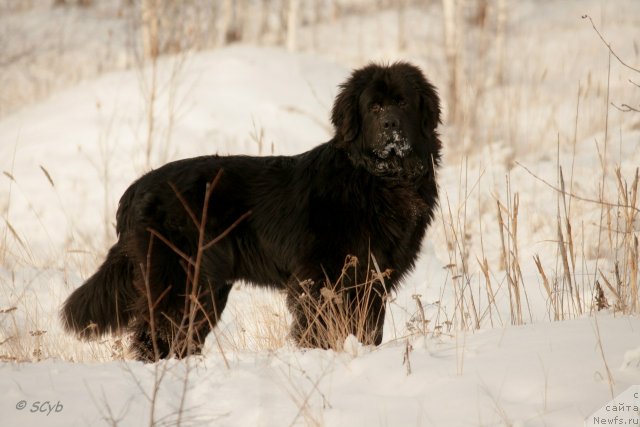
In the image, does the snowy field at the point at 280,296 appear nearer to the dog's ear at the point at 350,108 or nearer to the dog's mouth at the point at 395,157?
the dog's mouth at the point at 395,157

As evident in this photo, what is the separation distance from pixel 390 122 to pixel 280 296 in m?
1.65

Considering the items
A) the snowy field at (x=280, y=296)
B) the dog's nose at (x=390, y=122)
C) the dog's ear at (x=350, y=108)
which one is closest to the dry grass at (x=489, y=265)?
the snowy field at (x=280, y=296)

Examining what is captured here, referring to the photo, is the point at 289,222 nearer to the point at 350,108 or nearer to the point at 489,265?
the point at 350,108

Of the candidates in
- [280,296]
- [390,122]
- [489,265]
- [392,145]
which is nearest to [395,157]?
[392,145]

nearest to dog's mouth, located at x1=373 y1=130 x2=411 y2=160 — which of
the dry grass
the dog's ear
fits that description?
the dog's ear

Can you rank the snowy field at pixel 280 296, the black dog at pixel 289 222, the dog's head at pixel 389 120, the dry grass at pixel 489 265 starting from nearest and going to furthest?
the snowy field at pixel 280 296 < the dry grass at pixel 489 265 < the black dog at pixel 289 222 < the dog's head at pixel 389 120

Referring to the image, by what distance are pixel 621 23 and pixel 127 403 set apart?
22.4 metres

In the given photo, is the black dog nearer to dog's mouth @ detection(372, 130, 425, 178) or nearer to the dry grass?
dog's mouth @ detection(372, 130, 425, 178)

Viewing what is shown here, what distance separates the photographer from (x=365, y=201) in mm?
3836

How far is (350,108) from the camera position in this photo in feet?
13.1

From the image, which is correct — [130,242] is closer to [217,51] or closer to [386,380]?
[386,380]

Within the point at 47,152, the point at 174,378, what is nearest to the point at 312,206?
the point at 174,378

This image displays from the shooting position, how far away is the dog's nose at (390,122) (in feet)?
12.5

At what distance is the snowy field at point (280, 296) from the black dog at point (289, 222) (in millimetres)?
252
